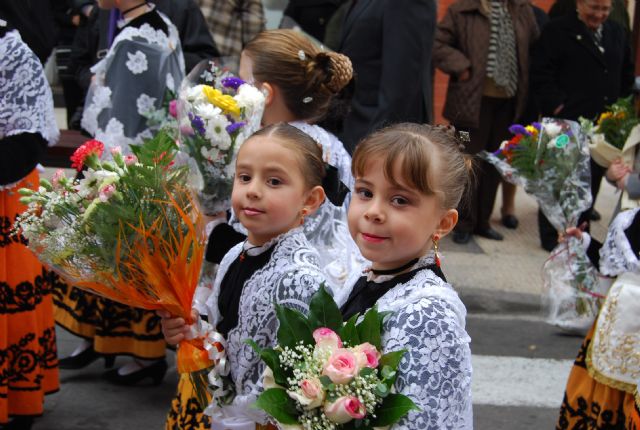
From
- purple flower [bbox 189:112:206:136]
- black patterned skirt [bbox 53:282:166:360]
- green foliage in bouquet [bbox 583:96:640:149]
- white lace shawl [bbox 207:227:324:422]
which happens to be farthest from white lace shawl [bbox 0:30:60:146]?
green foliage in bouquet [bbox 583:96:640:149]

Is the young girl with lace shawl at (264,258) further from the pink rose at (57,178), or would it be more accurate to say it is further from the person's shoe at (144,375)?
the person's shoe at (144,375)

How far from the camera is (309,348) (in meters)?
2.37

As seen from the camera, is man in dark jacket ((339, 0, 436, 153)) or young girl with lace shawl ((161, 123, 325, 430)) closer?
young girl with lace shawl ((161, 123, 325, 430))

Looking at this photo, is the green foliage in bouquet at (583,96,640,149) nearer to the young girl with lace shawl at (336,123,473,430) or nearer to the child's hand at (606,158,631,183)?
the child's hand at (606,158,631,183)

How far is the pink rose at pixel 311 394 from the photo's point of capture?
224 cm

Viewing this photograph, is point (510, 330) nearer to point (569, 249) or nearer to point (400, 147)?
point (569, 249)

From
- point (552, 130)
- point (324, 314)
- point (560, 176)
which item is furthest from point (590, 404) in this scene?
point (324, 314)

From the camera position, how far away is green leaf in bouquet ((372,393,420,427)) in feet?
7.34

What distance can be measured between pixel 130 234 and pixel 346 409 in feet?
3.34

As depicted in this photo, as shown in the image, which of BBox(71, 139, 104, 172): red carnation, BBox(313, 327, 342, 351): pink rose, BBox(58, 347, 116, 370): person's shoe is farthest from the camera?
BBox(58, 347, 116, 370): person's shoe

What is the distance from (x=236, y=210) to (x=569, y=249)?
2.78m

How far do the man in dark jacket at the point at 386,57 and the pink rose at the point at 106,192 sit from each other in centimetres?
276

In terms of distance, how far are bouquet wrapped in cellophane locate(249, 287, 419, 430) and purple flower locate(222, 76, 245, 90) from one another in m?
1.69

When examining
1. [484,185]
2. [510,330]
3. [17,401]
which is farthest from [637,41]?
[17,401]
